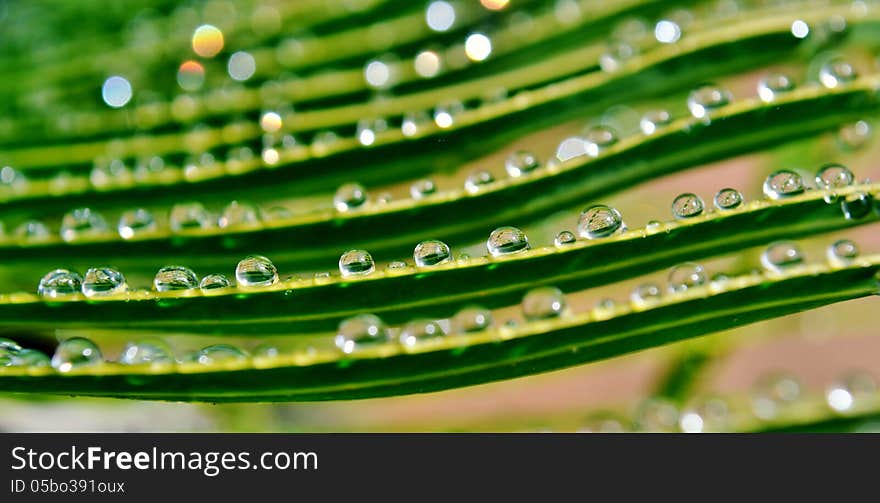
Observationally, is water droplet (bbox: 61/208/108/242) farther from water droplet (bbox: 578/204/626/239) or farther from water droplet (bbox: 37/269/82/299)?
water droplet (bbox: 578/204/626/239)

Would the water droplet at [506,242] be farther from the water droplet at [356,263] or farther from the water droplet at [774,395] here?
the water droplet at [774,395]

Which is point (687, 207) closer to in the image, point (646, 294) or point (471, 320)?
point (646, 294)

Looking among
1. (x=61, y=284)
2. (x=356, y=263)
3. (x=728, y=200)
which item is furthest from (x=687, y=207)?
(x=61, y=284)

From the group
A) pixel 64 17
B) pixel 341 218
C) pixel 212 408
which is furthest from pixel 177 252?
pixel 64 17

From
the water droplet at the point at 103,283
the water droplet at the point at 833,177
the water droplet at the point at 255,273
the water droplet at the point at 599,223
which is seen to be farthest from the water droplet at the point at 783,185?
the water droplet at the point at 103,283

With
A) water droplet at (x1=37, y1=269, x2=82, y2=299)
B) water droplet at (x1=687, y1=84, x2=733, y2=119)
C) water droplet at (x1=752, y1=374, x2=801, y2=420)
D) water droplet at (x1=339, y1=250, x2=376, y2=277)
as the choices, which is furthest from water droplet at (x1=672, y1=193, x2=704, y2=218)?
water droplet at (x1=37, y1=269, x2=82, y2=299)
